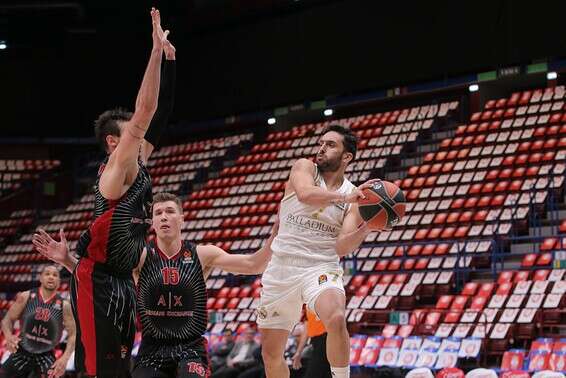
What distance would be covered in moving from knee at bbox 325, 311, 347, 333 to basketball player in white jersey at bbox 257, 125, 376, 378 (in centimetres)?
21

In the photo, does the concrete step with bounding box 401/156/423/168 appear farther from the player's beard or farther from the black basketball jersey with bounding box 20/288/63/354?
the player's beard

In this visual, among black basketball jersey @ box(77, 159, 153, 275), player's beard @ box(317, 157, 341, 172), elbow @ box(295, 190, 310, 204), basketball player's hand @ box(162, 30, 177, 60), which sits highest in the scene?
player's beard @ box(317, 157, 341, 172)

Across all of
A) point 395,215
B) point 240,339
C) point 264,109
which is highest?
point 264,109

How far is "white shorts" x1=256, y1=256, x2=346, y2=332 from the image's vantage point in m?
6.44

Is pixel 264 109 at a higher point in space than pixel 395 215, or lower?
higher

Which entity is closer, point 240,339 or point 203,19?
point 240,339

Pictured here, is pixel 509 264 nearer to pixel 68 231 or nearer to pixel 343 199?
pixel 343 199

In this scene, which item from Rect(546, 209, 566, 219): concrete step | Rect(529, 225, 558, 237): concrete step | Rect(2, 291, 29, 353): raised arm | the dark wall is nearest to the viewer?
Rect(2, 291, 29, 353): raised arm

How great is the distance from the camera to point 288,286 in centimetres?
653

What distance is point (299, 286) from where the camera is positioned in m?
6.48

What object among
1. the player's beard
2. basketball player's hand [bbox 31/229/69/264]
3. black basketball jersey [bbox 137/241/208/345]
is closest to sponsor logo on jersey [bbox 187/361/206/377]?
black basketball jersey [bbox 137/241/208/345]

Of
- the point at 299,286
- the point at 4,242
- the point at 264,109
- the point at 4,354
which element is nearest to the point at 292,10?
the point at 264,109

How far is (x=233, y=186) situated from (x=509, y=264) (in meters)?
9.36

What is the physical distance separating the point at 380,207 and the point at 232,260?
40.1 inches
